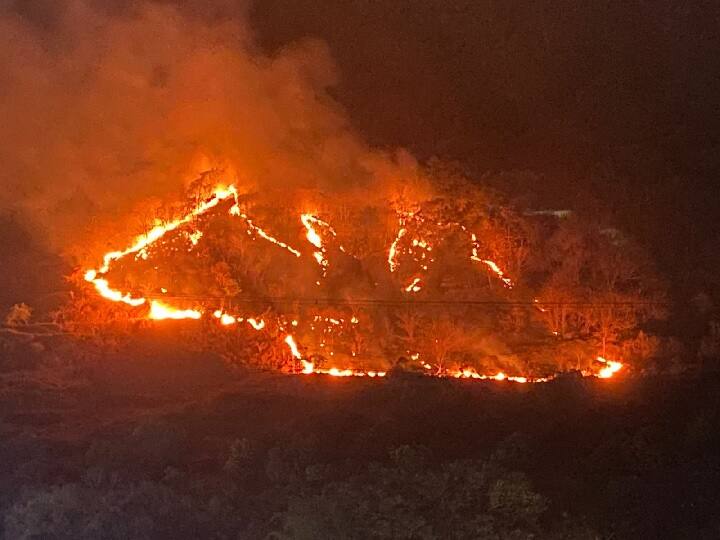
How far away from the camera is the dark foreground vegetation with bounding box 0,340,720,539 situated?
598 centimetres

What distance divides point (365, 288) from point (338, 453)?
15.5 feet

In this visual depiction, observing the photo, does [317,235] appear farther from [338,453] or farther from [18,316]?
[338,453]

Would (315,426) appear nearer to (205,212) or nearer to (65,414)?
(65,414)

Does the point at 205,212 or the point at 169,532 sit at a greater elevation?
the point at 205,212

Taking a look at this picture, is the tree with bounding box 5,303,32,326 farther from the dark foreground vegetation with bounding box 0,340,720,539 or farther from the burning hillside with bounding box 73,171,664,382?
the burning hillside with bounding box 73,171,664,382

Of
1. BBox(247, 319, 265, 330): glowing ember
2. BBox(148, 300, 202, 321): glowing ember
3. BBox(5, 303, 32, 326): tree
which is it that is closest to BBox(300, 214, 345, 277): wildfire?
BBox(247, 319, 265, 330): glowing ember

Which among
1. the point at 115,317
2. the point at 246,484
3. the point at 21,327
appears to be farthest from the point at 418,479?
the point at 21,327

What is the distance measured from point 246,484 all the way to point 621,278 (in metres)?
6.65

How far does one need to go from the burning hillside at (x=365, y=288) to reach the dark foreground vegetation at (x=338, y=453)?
0.96 m

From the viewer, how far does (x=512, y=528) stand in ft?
19.0

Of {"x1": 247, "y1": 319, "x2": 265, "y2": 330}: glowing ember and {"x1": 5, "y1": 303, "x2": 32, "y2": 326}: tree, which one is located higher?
{"x1": 247, "y1": 319, "x2": 265, "y2": 330}: glowing ember

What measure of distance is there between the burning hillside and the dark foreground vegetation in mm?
964

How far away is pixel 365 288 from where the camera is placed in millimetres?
11820

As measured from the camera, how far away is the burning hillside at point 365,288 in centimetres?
1082
